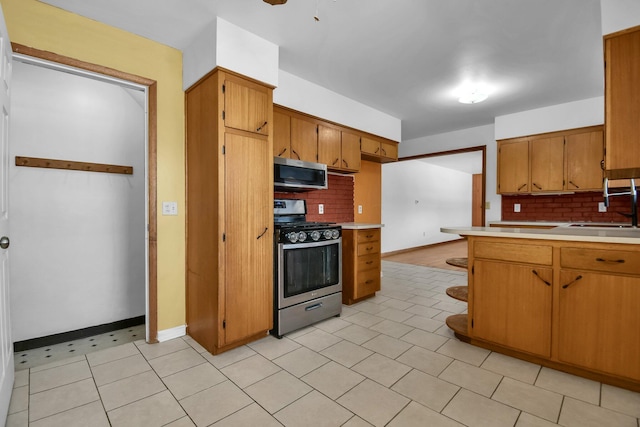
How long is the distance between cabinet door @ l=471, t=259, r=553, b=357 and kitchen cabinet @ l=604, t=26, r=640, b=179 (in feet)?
2.90

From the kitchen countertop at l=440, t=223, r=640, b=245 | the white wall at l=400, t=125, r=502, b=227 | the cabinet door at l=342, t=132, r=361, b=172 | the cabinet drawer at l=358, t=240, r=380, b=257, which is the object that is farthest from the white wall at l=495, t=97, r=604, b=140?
the cabinet drawer at l=358, t=240, r=380, b=257

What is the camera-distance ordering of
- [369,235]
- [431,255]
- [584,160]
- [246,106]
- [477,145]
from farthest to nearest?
1. [431,255]
2. [477,145]
3. [584,160]
4. [369,235]
5. [246,106]

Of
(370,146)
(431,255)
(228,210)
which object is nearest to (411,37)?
(370,146)

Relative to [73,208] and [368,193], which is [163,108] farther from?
[368,193]

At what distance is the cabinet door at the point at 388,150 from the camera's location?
4602 millimetres

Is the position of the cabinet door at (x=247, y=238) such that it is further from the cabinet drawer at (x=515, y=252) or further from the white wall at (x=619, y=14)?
the white wall at (x=619, y=14)

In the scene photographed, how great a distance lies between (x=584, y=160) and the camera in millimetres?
4195

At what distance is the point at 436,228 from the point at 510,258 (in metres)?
7.18

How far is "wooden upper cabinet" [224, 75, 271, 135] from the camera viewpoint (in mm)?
2387

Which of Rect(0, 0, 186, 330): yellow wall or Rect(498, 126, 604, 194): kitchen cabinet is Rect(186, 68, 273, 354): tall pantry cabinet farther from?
Rect(498, 126, 604, 194): kitchen cabinet

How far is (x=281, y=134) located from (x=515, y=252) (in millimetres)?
2443

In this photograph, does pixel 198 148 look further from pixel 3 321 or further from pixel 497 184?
pixel 497 184

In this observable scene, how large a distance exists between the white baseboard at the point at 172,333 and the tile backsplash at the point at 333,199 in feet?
5.78

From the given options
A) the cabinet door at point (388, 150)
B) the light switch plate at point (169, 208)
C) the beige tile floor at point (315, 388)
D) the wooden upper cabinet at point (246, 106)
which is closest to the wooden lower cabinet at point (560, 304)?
the beige tile floor at point (315, 388)
